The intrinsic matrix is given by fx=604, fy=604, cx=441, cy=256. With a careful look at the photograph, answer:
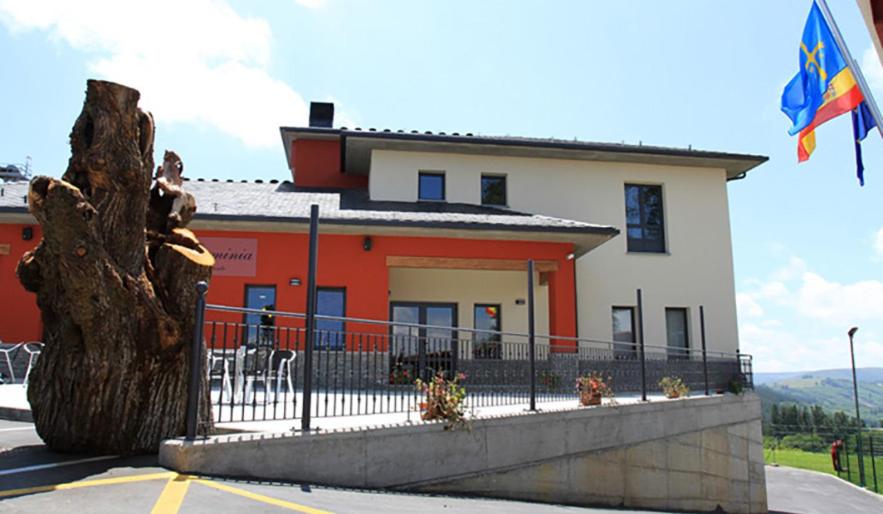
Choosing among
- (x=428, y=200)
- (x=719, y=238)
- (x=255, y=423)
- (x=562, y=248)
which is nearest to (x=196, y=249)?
(x=255, y=423)

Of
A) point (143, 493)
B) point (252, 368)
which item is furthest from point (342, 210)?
point (143, 493)

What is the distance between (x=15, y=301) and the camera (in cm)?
1278

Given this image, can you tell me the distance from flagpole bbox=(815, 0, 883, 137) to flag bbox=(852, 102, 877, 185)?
0.71 metres

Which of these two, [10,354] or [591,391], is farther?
[10,354]

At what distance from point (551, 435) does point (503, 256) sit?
697cm

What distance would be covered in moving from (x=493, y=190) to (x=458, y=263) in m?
4.69

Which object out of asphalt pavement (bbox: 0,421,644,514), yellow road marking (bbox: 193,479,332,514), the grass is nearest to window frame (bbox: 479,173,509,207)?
asphalt pavement (bbox: 0,421,644,514)

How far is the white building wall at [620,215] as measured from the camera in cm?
1777

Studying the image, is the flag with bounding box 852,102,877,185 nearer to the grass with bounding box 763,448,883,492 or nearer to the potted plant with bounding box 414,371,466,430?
the potted plant with bounding box 414,371,466,430

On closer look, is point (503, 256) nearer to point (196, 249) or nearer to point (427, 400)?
point (427, 400)

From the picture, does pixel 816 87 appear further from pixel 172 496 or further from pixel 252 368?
pixel 172 496

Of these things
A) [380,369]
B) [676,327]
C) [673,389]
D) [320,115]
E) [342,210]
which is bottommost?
[673,389]

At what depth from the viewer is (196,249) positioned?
6137 mm

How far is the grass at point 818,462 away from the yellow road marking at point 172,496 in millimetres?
29311
